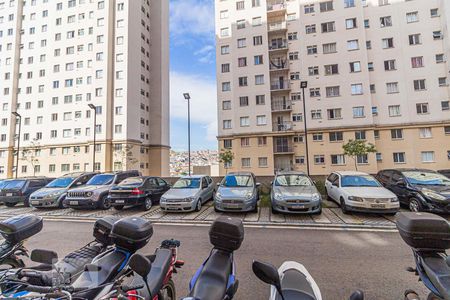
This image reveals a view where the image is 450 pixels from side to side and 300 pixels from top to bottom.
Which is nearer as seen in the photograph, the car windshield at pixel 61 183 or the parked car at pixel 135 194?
the parked car at pixel 135 194

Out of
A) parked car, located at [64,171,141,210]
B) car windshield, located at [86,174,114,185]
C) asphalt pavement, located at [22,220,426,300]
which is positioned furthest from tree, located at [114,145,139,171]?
asphalt pavement, located at [22,220,426,300]

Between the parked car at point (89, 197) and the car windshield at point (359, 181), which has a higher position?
the car windshield at point (359, 181)

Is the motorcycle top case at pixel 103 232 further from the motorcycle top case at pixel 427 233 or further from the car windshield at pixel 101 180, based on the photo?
the car windshield at pixel 101 180

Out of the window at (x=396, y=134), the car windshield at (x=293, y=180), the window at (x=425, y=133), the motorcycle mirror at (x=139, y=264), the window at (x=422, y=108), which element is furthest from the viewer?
the window at (x=396, y=134)

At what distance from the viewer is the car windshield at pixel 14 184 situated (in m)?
12.2

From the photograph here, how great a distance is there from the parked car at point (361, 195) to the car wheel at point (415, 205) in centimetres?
124

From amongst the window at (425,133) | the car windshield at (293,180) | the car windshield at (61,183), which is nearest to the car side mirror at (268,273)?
the car windshield at (293,180)

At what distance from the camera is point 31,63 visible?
3881 centimetres

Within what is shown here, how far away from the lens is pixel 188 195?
9.44 m

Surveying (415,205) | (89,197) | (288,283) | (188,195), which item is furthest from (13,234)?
(415,205)

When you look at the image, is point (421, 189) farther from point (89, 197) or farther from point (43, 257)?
point (89, 197)

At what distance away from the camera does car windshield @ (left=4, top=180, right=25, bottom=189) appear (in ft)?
40.0

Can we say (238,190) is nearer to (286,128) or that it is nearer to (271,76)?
(286,128)

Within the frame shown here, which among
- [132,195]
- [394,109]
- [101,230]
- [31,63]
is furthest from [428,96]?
[31,63]
